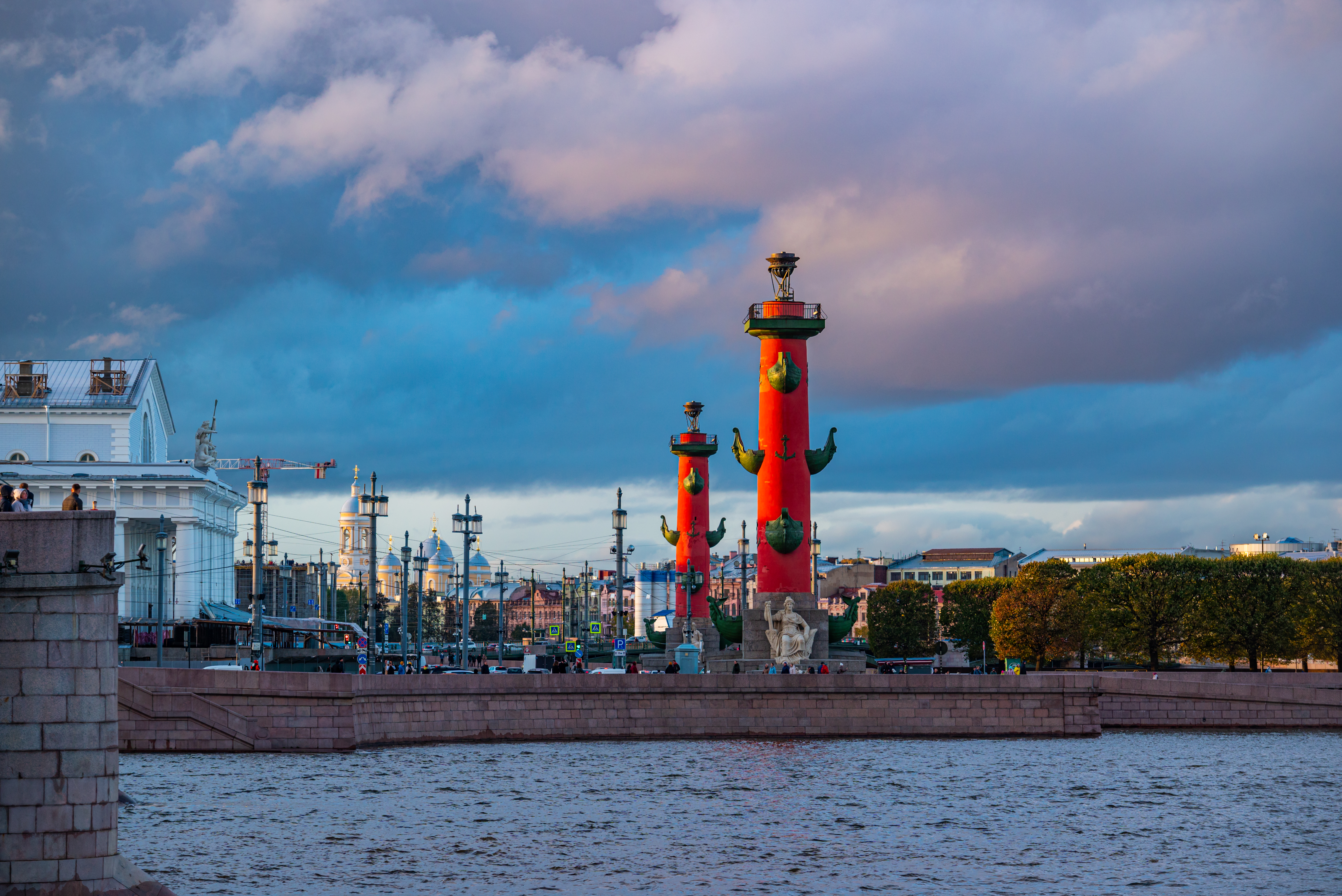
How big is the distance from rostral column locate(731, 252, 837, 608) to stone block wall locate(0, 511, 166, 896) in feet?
108

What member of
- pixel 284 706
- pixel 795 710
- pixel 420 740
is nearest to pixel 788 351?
pixel 795 710

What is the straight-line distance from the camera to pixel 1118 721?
4353 cm

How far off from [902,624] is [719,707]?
58.6 metres

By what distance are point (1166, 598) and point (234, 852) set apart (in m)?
55.0

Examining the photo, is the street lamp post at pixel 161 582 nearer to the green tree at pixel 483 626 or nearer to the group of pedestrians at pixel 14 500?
the group of pedestrians at pixel 14 500

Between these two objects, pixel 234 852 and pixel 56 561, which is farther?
pixel 234 852

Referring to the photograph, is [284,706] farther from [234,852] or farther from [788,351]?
[788,351]

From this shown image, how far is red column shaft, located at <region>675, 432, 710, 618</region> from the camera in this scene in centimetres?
6856

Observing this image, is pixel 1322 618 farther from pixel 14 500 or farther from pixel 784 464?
pixel 14 500

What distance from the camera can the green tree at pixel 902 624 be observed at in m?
96.4

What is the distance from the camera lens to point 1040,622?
239 feet

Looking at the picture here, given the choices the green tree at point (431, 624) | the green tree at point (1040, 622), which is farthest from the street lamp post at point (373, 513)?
the green tree at point (431, 624)

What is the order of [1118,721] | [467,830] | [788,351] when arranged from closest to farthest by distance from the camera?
[467,830] → [1118,721] → [788,351]

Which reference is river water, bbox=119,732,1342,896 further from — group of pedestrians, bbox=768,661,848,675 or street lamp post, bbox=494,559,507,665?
street lamp post, bbox=494,559,507,665
